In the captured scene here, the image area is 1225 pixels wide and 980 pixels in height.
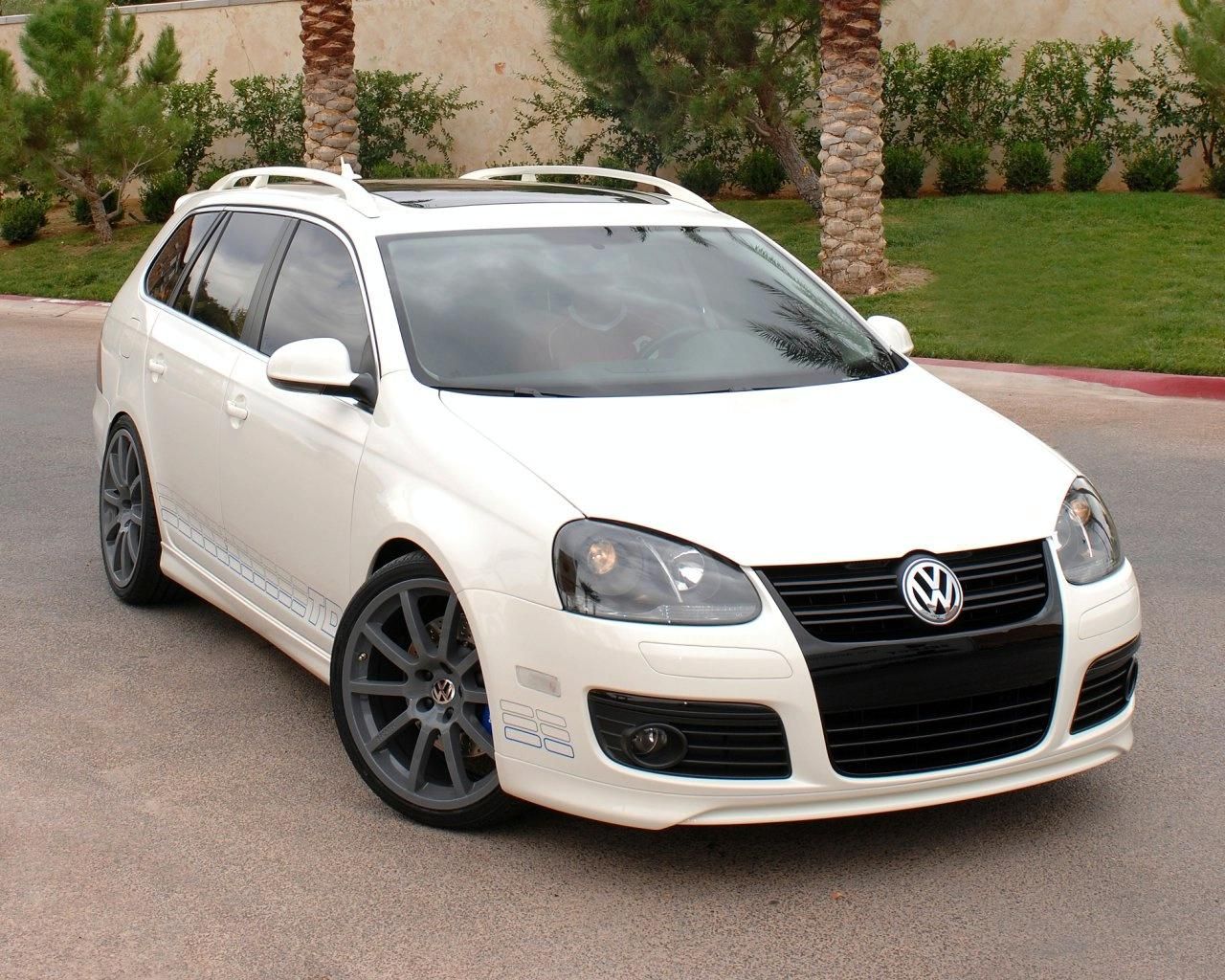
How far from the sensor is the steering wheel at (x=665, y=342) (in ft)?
16.5

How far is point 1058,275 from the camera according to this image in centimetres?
1571

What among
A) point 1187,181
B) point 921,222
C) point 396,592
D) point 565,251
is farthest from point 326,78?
point 396,592

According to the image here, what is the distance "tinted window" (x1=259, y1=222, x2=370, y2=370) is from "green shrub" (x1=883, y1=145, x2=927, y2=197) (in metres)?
15.7

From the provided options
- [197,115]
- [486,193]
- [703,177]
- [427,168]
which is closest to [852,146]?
[703,177]

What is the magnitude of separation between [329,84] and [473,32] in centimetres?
614

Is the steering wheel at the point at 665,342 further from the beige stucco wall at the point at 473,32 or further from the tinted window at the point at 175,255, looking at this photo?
the beige stucco wall at the point at 473,32

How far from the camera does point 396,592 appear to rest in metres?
4.33

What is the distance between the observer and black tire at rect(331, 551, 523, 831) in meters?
4.21

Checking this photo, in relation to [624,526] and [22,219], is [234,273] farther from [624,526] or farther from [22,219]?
[22,219]

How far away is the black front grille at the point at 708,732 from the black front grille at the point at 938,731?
0.48 feet

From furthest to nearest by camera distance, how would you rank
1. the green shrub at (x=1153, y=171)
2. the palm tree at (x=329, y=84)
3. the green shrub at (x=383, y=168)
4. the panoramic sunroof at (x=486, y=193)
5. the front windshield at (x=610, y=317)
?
the green shrub at (x=383, y=168)
the green shrub at (x=1153, y=171)
the palm tree at (x=329, y=84)
the panoramic sunroof at (x=486, y=193)
the front windshield at (x=610, y=317)

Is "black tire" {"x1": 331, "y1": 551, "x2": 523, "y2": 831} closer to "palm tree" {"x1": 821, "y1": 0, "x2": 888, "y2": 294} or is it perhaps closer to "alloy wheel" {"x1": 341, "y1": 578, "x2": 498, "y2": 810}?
"alloy wheel" {"x1": 341, "y1": 578, "x2": 498, "y2": 810}

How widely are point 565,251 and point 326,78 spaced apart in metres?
14.7

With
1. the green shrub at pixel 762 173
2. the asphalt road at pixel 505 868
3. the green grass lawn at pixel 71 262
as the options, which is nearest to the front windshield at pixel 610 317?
the asphalt road at pixel 505 868
